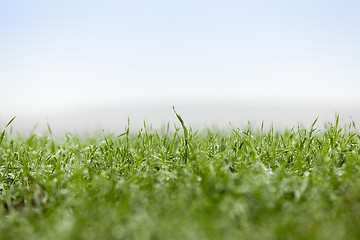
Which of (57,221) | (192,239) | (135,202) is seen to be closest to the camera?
(192,239)

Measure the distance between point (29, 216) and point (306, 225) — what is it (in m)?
1.76

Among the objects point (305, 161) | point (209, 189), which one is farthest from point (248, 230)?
point (305, 161)

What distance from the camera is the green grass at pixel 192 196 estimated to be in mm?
2031

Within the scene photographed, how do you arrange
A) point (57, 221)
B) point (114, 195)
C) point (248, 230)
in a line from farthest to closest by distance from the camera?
point (114, 195), point (57, 221), point (248, 230)

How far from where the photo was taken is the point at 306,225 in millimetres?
2092

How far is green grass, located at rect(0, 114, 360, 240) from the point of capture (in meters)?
2.03

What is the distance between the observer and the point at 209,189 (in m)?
2.37

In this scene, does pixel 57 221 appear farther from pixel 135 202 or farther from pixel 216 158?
pixel 216 158

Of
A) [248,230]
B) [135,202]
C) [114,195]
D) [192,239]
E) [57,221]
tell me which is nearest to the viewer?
[192,239]

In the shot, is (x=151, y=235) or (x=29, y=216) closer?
(x=151, y=235)

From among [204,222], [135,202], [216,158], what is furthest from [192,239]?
[216,158]

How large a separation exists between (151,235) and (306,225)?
0.85 metres

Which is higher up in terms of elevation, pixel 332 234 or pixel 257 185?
pixel 257 185

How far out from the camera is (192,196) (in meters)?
2.40
